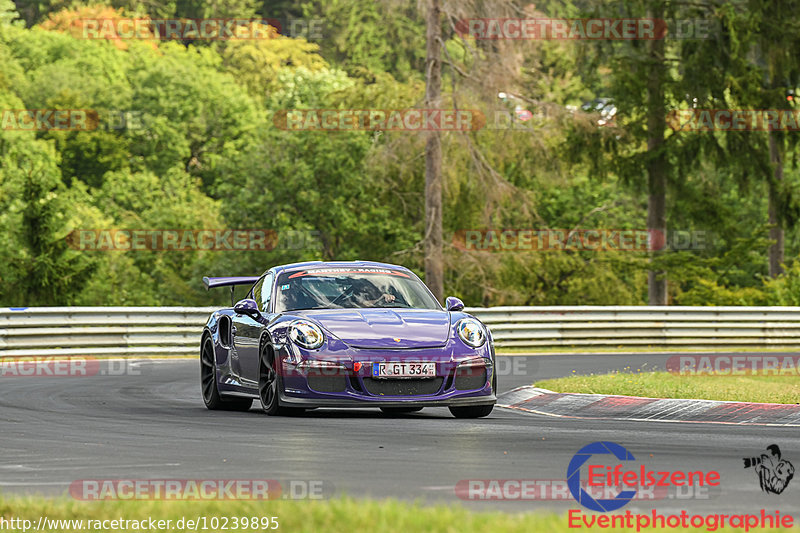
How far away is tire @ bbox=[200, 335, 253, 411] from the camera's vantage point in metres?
15.0

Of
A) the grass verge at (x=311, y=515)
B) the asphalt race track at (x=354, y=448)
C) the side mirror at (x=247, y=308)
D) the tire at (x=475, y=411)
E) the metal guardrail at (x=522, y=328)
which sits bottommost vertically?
the metal guardrail at (x=522, y=328)

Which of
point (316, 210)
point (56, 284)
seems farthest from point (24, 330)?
point (316, 210)

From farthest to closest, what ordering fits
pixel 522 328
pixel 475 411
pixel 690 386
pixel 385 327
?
pixel 522 328
pixel 690 386
pixel 475 411
pixel 385 327

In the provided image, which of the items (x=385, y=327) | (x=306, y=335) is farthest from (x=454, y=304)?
(x=306, y=335)

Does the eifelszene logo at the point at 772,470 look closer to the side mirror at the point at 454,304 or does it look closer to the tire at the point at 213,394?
the side mirror at the point at 454,304

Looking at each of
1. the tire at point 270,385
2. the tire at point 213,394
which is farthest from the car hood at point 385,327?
the tire at point 213,394

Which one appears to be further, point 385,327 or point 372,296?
point 372,296

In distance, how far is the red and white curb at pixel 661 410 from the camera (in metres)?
13.1

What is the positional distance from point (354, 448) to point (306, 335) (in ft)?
8.88

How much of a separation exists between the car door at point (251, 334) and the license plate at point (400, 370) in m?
1.55

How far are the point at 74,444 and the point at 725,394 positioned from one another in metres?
6.77

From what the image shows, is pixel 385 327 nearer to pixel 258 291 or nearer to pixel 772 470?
pixel 258 291

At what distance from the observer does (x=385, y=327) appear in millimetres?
13078

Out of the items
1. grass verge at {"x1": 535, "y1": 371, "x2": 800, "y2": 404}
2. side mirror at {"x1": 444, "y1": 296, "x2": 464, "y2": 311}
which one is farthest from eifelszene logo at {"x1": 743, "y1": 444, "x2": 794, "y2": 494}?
side mirror at {"x1": 444, "y1": 296, "x2": 464, "y2": 311}
